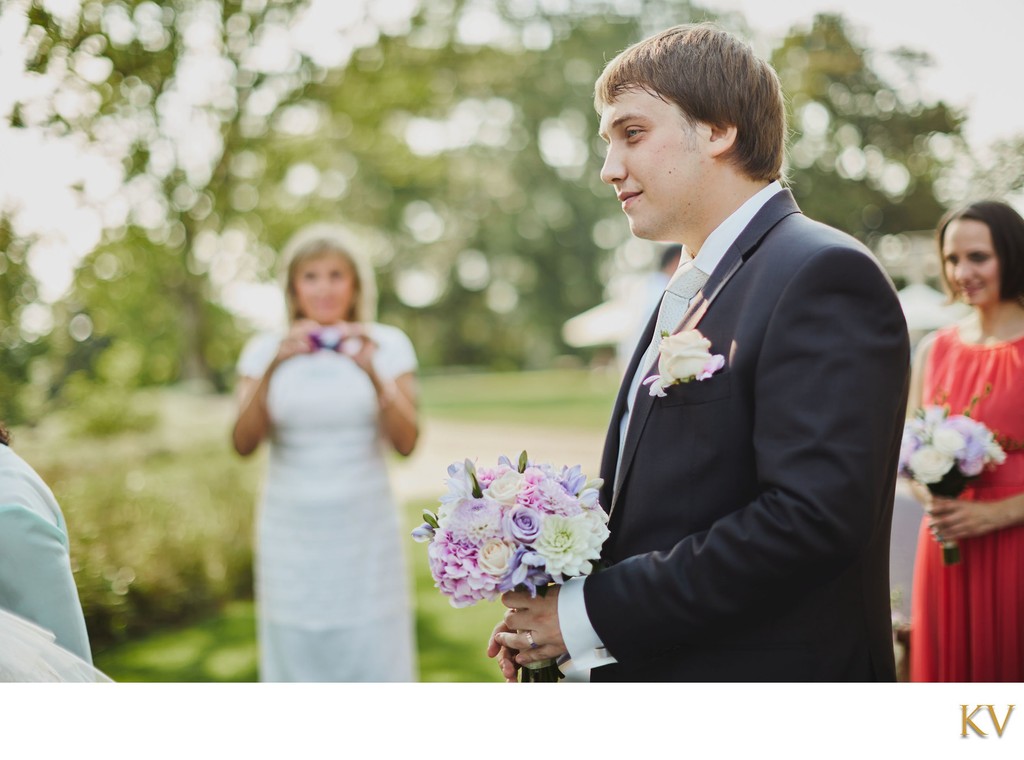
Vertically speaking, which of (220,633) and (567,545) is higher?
(567,545)

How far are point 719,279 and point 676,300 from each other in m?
0.16

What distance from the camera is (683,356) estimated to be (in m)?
1.52

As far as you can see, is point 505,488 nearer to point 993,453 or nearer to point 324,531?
point 993,453

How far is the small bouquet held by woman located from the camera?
1.58 metres

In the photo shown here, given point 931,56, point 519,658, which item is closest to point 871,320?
point 519,658

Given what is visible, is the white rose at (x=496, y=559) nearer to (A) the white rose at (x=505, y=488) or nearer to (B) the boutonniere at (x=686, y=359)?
(A) the white rose at (x=505, y=488)

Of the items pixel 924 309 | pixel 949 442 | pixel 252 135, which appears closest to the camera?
Answer: pixel 949 442

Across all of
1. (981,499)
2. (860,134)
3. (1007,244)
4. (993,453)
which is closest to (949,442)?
(993,453)

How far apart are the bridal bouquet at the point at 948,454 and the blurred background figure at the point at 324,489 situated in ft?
6.38

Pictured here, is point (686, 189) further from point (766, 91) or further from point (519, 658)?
point (519, 658)

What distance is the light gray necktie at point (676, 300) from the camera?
1757 millimetres

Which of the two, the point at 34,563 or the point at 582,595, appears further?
the point at 34,563

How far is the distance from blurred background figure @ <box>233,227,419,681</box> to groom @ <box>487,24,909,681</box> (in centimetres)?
208

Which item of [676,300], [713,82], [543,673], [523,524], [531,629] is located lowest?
[543,673]
